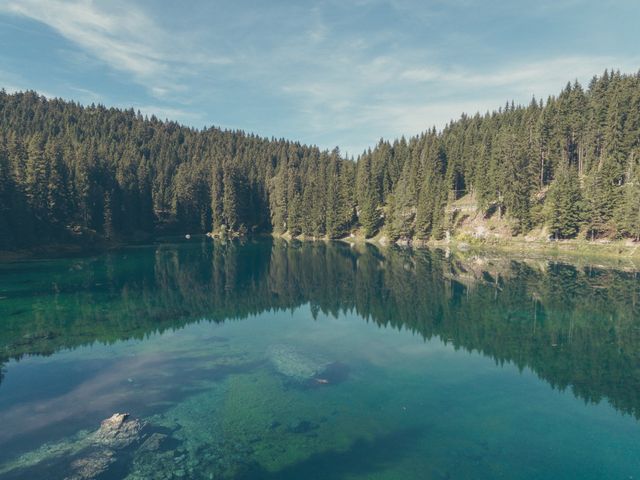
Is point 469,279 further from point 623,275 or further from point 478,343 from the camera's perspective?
point 478,343

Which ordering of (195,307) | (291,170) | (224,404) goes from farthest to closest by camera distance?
(291,170), (195,307), (224,404)

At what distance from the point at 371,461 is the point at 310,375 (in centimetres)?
1034

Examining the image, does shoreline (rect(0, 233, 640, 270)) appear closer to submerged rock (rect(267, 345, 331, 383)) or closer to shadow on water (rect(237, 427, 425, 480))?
submerged rock (rect(267, 345, 331, 383))

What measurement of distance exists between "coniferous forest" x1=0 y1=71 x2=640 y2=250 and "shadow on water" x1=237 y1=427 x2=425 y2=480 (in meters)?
74.6

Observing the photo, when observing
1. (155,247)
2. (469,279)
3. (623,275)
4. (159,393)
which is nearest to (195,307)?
(159,393)

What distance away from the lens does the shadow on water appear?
16.4 m

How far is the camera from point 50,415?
69.8 feet

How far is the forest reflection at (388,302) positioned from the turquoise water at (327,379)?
A: 0.97ft

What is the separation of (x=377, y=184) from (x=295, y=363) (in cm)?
10914

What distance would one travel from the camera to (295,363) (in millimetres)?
29672

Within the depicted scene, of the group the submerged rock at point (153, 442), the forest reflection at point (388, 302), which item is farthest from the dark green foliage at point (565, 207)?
the submerged rock at point (153, 442)

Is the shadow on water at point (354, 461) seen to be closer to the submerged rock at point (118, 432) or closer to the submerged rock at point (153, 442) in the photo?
the submerged rock at point (153, 442)

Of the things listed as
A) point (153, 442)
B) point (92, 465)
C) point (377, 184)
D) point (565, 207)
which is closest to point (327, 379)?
point (153, 442)

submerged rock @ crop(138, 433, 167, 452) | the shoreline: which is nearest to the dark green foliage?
the shoreline
